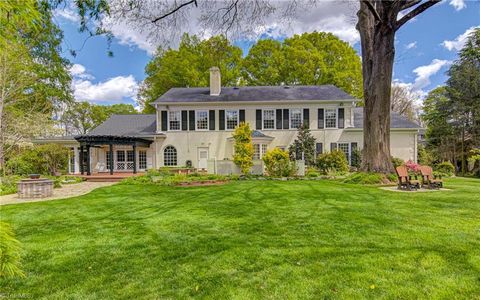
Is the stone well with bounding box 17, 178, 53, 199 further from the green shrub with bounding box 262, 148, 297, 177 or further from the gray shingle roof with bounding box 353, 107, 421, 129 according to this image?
the gray shingle roof with bounding box 353, 107, 421, 129

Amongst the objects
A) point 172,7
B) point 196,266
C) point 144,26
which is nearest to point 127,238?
point 196,266

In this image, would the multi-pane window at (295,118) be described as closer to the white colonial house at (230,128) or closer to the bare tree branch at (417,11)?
the white colonial house at (230,128)

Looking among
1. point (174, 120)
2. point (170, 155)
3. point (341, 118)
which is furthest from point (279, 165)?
point (174, 120)

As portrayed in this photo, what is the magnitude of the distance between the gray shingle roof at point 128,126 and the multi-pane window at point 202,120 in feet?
12.6

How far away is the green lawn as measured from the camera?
2.65 metres

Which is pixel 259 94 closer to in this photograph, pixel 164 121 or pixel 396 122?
pixel 164 121

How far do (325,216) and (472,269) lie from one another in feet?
8.52

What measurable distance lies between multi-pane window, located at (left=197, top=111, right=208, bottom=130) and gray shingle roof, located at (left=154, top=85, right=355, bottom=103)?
1.08 m

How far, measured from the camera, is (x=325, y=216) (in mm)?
5359

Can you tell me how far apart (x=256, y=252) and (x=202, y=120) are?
54.9 ft

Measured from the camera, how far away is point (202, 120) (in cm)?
1955

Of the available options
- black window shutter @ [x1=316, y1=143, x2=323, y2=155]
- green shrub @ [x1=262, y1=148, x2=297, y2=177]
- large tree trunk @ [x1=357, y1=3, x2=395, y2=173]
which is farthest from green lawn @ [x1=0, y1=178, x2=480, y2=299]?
black window shutter @ [x1=316, y1=143, x2=323, y2=155]

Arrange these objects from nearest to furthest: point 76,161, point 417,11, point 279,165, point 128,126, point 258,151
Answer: point 417,11, point 279,165, point 258,151, point 76,161, point 128,126

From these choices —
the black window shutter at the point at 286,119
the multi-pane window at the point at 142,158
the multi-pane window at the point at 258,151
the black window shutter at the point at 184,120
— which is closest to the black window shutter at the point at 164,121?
the black window shutter at the point at 184,120
